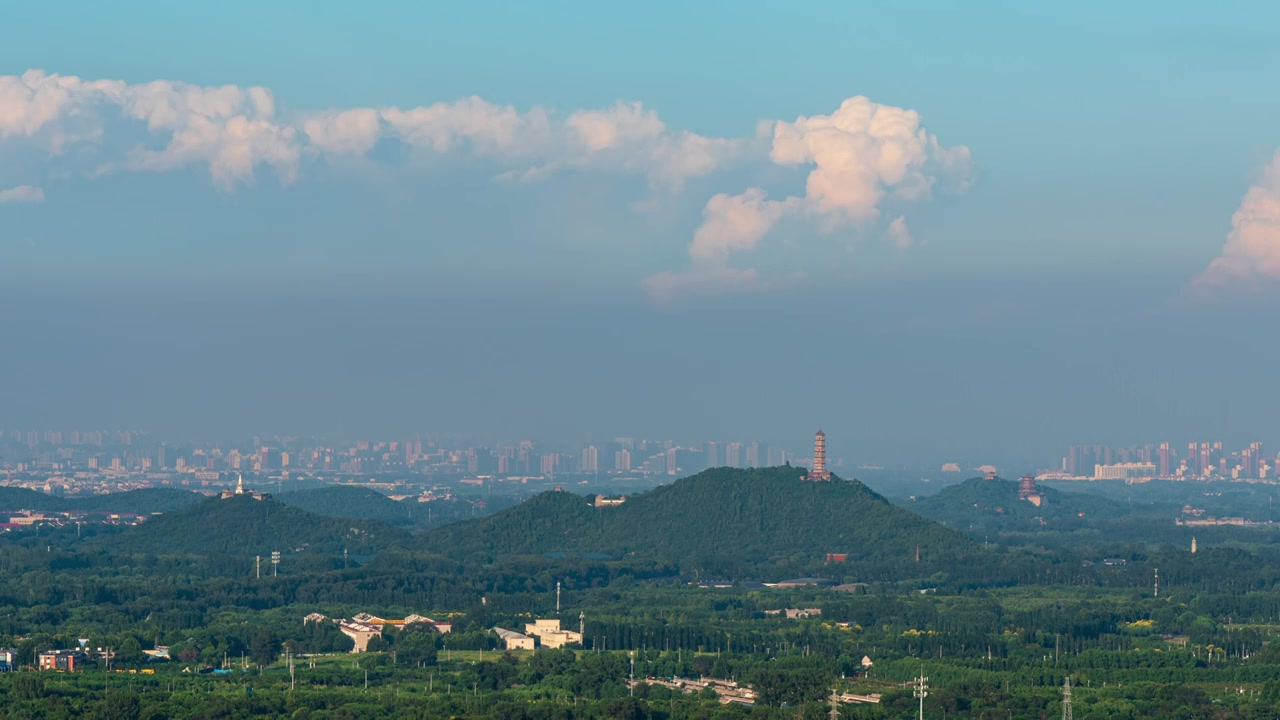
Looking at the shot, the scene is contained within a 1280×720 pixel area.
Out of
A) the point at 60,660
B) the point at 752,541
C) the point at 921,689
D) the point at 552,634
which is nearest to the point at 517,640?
the point at 552,634

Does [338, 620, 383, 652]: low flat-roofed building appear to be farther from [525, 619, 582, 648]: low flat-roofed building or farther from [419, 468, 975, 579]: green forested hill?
[419, 468, 975, 579]: green forested hill

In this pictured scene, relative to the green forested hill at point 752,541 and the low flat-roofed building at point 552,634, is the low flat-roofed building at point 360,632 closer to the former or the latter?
the low flat-roofed building at point 552,634

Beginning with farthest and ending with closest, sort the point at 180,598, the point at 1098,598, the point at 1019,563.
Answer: the point at 1019,563
the point at 1098,598
the point at 180,598

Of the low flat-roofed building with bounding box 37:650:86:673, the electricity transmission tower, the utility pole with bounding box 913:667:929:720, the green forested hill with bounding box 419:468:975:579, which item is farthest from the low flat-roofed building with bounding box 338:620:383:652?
the green forested hill with bounding box 419:468:975:579

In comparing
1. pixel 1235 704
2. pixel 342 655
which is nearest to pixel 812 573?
pixel 342 655

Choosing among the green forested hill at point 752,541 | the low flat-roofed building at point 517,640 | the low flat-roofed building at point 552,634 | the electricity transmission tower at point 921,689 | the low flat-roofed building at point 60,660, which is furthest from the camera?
the green forested hill at point 752,541

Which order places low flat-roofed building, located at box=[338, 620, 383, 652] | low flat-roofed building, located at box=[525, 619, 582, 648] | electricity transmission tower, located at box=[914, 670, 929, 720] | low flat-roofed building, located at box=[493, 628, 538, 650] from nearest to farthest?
electricity transmission tower, located at box=[914, 670, 929, 720] → low flat-roofed building, located at box=[338, 620, 383, 652] → low flat-roofed building, located at box=[493, 628, 538, 650] → low flat-roofed building, located at box=[525, 619, 582, 648]

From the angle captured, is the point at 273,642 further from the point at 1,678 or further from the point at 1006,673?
the point at 1006,673

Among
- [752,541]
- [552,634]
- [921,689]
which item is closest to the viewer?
[921,689]

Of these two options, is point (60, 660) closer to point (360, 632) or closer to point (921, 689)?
point (360, 632)

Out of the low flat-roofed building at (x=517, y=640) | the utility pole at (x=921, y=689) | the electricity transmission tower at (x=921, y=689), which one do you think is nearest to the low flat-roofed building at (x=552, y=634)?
the low flat-roofed building at (x=517, y=640)

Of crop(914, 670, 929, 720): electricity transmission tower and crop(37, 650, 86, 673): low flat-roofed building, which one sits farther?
crop(37, 650, 86, 673): low flat-roofed building
